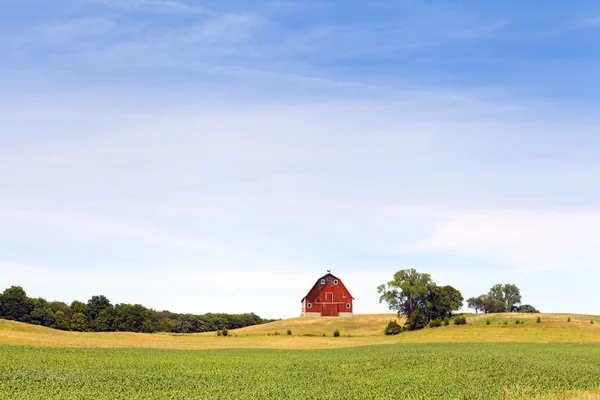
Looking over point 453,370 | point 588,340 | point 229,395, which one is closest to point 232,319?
point 588,340

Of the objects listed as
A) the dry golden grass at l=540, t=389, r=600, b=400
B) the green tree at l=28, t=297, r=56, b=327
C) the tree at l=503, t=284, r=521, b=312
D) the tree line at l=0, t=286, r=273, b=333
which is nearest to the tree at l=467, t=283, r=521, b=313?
the tree at l=503, t=284, r=521, b=312

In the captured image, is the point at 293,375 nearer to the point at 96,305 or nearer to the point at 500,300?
the point at 96,305

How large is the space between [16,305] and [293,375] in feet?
396

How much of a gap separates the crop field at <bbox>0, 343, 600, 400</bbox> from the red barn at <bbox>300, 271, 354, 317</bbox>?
83031 millimetres

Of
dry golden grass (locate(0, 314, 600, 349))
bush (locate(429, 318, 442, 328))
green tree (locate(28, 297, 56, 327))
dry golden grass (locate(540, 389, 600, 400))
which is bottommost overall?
dry golden grass (locate(540, 389, 600, 400))

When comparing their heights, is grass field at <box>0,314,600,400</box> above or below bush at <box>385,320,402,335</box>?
below

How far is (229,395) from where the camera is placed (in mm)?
36125

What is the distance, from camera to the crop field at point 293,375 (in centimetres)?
3744

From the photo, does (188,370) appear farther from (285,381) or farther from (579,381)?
(579,381)

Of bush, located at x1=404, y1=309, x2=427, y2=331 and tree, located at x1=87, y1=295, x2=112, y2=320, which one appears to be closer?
bush, located at x1=404, y1=309, x2=427, y2=331

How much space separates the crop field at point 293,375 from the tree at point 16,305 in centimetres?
9037

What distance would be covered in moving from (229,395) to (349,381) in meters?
12.6

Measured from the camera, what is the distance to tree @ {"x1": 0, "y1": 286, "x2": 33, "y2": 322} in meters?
148

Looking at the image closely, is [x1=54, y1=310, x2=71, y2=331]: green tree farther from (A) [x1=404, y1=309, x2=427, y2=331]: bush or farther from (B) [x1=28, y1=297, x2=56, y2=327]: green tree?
(A) [x1=404, y1=309, x2=427, y2=331]: bush
